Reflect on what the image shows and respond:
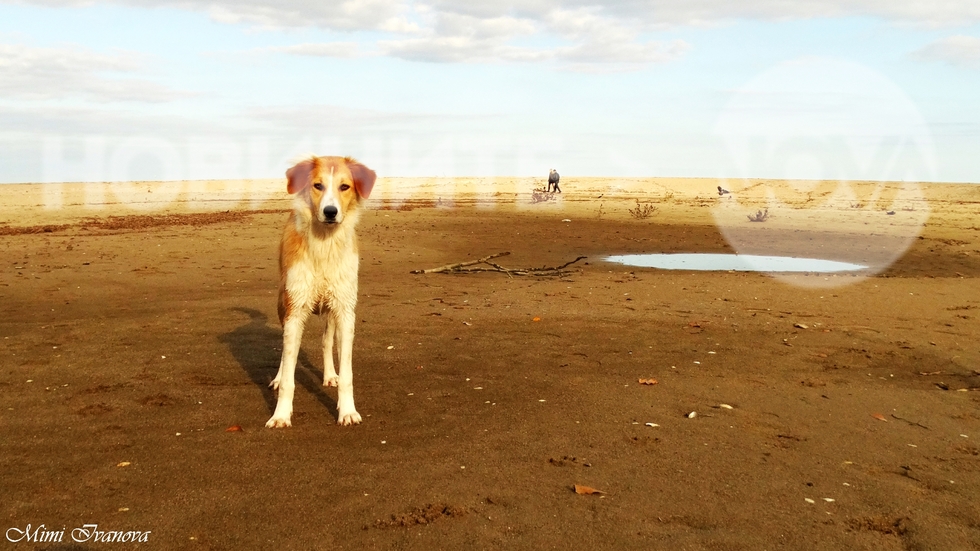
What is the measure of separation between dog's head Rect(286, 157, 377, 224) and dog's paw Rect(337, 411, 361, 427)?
1555 millimetres

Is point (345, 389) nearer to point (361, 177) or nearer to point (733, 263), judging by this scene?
point (361, 177)

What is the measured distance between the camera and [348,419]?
6250 mm

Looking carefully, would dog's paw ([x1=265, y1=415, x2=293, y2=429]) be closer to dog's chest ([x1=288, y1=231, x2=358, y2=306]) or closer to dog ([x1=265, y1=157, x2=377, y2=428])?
dog ([x1=265, y1=157, x2=377, y2=428])

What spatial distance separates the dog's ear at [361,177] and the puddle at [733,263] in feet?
34.7

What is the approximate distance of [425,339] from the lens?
30.6 feet

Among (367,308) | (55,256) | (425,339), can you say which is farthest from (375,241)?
(425,339)

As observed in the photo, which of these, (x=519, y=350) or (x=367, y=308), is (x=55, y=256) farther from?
(x=519, y=350)

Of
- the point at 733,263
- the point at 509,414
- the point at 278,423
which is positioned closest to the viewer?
the point at 278,423

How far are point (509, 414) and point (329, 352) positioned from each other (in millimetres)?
1954

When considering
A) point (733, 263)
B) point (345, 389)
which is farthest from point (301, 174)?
point (733, 263)

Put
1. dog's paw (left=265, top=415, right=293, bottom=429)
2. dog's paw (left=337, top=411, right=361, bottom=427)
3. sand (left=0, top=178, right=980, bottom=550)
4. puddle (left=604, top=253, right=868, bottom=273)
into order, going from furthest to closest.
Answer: puddle (left=604, top=253, right=868, bottom=273), dog's paw (left=337, top=411, right=361, bottom=427), dog's paw (left=265, top=415, right=293, bottom=429), sand (left=0, top=178, right=980, bottom=550)

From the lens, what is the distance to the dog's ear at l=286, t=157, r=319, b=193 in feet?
21.0

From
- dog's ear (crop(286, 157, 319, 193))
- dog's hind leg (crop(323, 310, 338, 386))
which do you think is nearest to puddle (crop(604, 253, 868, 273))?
dog's hind leg (crop(323, 310, 338, 386))

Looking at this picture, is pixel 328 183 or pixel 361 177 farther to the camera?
pixel 361 177
